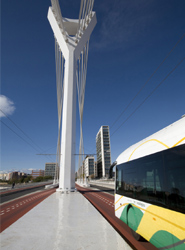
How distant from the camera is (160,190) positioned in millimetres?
3623

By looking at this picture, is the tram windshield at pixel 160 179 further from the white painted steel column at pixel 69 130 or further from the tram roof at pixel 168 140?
the white painted steel column at pixel 69 130

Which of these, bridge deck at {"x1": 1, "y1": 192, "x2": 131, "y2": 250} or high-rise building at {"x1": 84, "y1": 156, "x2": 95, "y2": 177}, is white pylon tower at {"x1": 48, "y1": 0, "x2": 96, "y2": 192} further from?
high-rise building at {"x1": 84, "y1": 156, "x2": 95, "y2": 177}

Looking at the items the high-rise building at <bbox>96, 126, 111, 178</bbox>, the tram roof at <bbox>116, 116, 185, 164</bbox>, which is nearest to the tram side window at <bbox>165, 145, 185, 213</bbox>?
the tram roof at <bbox>116, 116, 185, 164</bbox>

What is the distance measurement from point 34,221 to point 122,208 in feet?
12.3

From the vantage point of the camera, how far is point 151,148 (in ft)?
14.0

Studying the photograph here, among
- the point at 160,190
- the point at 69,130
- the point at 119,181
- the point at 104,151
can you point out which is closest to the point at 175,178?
the point at 160,190

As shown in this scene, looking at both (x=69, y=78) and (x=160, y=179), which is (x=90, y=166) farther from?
(x=160, y=179)

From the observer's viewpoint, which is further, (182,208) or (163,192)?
(163,192)

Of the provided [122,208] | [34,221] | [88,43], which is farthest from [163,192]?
[88,43]

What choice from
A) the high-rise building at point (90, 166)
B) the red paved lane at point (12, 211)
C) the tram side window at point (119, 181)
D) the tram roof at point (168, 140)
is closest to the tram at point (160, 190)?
the tram roof at point (168, 140)

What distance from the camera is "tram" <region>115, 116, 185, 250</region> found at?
3045 mm

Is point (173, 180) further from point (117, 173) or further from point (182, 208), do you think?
point (117, 173)

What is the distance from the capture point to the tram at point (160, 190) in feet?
9.99

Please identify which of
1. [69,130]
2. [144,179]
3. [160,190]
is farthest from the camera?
[69,130]
